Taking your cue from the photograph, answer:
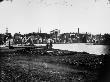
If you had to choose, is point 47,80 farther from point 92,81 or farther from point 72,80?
point 92,81

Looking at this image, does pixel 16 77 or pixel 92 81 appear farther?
pixel 16 77

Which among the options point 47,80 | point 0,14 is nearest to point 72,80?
point 47,80

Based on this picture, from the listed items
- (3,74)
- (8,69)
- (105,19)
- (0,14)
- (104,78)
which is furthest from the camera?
(0,14)

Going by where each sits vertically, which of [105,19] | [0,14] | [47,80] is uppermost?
[0,14]

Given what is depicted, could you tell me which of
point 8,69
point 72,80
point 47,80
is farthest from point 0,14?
point 72,80

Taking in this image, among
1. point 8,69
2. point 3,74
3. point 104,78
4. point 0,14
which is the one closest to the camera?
point 104,78

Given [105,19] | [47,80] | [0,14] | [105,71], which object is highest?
[0,14]

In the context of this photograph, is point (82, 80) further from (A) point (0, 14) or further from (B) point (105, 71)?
(A) point (0, 14)

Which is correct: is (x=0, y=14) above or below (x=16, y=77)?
above

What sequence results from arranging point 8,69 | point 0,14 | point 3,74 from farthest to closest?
point 0,14 → point 8,69 → point 3,74

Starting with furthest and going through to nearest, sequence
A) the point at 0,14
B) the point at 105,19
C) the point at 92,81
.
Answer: the point at 0,14 → the point at 105,19 → the point at 92,81
